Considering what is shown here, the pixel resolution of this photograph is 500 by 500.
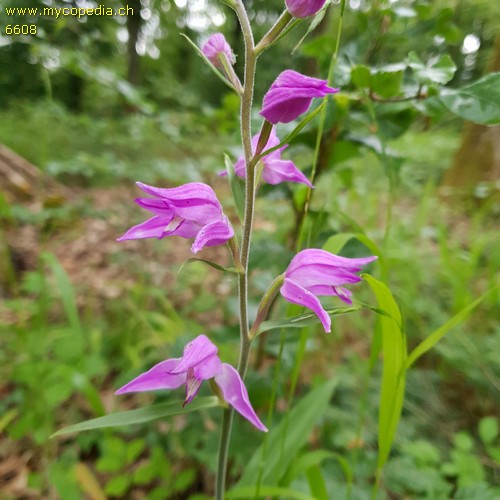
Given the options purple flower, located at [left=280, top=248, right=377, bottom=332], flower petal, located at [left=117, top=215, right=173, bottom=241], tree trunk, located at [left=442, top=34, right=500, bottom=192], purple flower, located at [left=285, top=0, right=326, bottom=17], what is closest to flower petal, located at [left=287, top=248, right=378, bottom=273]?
purple flower, located at [left=280, top=248, right=377, bottom=332]

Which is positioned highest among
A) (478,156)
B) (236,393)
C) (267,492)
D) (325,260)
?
(478,156)

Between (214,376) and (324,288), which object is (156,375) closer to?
(214,376)

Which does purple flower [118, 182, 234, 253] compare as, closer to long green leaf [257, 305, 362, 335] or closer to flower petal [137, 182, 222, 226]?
flower petal [137, 182, 222, 226]

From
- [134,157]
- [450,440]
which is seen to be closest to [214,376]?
[450,440]

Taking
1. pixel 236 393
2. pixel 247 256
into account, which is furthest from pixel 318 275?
pixel 236 393

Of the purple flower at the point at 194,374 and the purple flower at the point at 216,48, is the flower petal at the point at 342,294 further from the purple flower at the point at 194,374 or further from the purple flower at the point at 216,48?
the purple flower at the point at 216,48

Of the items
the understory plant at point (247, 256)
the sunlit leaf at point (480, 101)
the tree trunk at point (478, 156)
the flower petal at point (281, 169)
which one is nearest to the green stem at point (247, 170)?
the understory plant at point (247, 256)

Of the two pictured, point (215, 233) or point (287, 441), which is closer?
point (215, 233)

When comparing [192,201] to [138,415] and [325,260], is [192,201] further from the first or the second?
[138,415]
